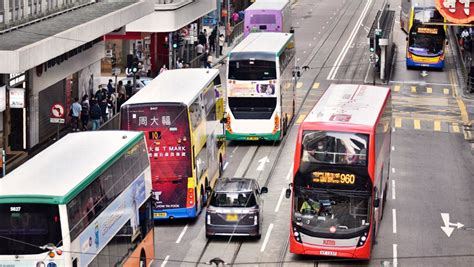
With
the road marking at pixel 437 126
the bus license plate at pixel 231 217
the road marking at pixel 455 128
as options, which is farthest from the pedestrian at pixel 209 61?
the bus license plate at pixel 231 217

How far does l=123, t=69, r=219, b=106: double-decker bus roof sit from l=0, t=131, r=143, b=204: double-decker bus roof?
580 centimetres

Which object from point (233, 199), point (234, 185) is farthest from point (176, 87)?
point (233, 199)

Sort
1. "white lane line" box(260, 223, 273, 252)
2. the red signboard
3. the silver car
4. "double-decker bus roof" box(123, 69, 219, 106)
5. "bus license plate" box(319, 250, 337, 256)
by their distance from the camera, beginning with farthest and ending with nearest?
the red signboard < "double-decker bus roof" box(123, 69, 219, 106) < "white lane line" box(260, 223, 273, 252) < the silver car < "bus license plate" box(319, 250, 337, 256)

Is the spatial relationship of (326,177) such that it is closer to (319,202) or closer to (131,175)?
(319,202)

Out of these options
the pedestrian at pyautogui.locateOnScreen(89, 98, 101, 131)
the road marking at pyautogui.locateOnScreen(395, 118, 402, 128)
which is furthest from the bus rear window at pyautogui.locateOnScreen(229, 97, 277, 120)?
the road marking at pyautogui.locateOnScreen(395, 118, 402, 128)

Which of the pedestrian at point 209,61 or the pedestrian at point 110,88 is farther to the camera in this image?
the pedestrian at point 209,61

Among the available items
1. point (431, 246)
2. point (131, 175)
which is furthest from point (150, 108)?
point (431, 246)

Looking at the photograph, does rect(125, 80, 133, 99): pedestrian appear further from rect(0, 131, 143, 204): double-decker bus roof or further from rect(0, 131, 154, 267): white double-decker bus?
rect(0, 131, 143, 204): double-decker bus roof

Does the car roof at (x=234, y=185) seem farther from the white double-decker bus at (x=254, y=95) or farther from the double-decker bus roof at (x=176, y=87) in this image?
the white double-decker bus at (x=254, y=95)

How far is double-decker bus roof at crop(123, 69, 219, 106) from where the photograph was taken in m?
36.2

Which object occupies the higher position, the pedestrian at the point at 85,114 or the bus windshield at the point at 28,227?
the bus windshield at the point at 28,227

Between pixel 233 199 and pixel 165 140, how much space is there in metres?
3.04

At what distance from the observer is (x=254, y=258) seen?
33.2 m

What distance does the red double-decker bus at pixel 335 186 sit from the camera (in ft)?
102
